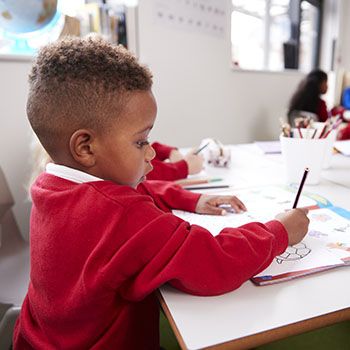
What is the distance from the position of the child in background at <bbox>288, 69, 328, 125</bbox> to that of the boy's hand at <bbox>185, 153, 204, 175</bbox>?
221 centimetres

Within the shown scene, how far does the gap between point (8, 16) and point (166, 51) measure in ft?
3.86

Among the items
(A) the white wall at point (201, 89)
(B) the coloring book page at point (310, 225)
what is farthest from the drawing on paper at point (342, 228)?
(A) the white wall at point (201, 89)

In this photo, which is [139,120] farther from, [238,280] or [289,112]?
[289,112]

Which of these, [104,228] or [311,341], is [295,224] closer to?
[104,228]

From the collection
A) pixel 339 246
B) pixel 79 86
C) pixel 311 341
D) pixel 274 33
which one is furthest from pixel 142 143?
pixel 274 33

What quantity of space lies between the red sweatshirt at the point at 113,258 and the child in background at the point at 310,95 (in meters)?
2.83

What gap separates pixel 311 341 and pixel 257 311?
56 cm

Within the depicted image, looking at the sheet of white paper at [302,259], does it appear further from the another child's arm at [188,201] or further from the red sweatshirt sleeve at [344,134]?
the red sweatshirt sleeve at [344,134]

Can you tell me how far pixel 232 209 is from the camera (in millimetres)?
790

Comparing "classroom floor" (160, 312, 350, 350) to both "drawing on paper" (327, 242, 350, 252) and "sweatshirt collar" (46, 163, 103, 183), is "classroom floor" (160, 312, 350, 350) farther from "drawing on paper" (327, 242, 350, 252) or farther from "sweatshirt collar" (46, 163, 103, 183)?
"sweatshirt collar" (46, 163, 103, 183)

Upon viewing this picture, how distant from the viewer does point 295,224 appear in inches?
23.7

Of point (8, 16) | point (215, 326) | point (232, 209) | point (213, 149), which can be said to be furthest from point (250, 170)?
point (8, 16)

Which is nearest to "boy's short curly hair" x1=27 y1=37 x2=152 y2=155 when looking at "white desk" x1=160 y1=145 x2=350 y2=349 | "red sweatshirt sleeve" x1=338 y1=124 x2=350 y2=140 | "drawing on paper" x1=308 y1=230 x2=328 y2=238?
"white desk" x1=160 y1=145 x2=350 y2=349

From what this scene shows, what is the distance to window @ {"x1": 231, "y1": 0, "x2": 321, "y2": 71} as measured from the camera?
3.07 metres
